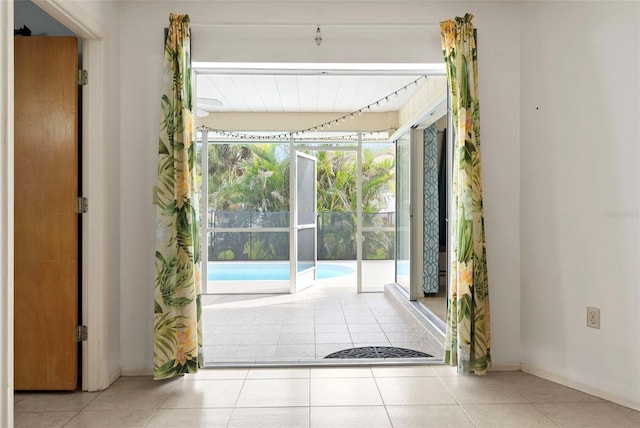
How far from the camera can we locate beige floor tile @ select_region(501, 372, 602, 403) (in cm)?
250

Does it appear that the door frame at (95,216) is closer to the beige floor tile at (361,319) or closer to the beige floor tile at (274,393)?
the beige floor tile at (274,393)

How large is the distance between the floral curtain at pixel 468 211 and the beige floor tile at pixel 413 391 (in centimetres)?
24

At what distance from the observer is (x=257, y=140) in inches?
242

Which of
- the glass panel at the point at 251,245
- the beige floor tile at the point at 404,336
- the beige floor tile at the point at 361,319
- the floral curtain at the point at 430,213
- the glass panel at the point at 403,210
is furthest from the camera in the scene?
the glass panel at the point at 251,245

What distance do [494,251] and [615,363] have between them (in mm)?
912

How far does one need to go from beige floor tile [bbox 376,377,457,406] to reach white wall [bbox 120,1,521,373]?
23.0 inches

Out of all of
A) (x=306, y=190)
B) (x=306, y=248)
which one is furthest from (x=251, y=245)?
(x=306, y=190)

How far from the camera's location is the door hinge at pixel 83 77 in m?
2.65

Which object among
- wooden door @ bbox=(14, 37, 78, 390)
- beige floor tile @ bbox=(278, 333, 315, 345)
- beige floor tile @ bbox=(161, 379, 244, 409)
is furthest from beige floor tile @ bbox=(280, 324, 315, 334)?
wooden door @ bbox=(14, 37, 78, 390)

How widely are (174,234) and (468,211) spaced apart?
1.86 meters

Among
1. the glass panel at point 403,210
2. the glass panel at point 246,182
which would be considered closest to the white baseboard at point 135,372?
the glass panel at point 403,210

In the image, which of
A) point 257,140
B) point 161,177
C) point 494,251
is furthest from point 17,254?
point 257,140

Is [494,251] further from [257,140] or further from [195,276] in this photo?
[257,140]

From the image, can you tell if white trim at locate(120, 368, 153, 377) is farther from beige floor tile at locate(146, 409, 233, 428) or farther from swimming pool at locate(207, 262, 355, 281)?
swimming pool at locate(207, 262, 355, 281)
